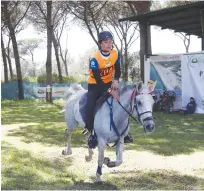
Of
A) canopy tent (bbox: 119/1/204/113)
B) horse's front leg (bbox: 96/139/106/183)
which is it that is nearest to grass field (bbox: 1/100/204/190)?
horse's front leg (bbox: 96/139/106/183)

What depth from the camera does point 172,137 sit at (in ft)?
37.7

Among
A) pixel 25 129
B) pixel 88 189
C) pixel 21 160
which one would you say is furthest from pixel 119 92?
pixel 25 129

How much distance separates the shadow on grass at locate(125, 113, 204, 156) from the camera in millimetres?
9656

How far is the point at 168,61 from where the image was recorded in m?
18.3

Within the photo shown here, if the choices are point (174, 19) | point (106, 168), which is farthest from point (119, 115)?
point (174, 19)

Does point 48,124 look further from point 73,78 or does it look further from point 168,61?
point 73,78

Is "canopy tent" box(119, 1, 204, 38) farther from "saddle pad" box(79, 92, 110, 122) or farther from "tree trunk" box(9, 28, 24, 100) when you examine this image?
"tree trunk" box(9, 28, 24, 100)

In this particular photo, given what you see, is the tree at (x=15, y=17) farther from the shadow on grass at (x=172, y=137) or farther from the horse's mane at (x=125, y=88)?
the horse's mane at (x=125, y=88)

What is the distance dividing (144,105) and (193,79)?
11.4 metres

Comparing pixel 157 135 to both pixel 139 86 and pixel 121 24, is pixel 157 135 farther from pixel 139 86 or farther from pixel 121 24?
pixel 121 24

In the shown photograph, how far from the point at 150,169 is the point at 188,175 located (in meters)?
0.85

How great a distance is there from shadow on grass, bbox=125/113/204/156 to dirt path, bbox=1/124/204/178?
0.50 m

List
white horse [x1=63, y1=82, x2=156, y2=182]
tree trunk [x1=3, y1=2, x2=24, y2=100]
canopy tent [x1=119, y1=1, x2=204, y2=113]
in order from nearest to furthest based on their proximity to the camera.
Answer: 1. white horse [x1=63, y1=82, x2=156, y2=182]
2. canopy tent [x1=119, y1=1, x2=204, y2=113]
3. tree trunk [x1=3, y1=2, x2=24, y2=100]

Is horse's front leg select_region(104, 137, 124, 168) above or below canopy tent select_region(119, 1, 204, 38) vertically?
below
